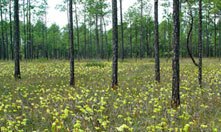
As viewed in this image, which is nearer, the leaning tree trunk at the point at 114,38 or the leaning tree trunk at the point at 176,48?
the leaning tree trunk at the point at 176,48

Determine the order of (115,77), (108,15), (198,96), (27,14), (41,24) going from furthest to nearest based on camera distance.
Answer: (41,24) < (108,15) < (27,14) < (115,77) < (198,96)

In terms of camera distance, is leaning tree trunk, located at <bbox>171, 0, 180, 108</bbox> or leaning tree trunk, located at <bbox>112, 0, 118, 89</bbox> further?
leaning tree trunk, located at <bbox>112, 0, 118, 89</bbox>

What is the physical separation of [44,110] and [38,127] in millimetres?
1740

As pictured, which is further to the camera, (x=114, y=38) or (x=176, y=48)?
(x=114, y=38)

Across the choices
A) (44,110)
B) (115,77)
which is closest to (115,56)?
(115,77)

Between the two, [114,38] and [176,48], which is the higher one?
[114,38]

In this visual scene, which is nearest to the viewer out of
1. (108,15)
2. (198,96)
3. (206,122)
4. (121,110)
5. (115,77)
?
(206,122)

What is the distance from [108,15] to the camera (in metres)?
57.3

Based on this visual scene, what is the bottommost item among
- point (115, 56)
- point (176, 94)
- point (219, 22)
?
point (176, 94)

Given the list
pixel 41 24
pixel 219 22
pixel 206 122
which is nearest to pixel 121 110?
pixel 206 122

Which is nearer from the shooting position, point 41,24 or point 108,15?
point 108,15

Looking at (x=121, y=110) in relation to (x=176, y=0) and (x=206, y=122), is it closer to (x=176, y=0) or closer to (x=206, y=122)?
(x=206, y=122)

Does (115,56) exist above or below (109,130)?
above

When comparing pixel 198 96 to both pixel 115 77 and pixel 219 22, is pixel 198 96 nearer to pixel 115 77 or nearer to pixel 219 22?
pixel 115 77
